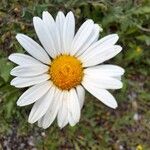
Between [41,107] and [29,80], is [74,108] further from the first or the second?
[29,80]

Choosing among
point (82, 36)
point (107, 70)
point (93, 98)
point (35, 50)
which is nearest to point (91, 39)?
point (82, 36)

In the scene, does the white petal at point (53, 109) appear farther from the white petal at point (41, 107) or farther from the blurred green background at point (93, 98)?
the blurred green background at point (93, 98)

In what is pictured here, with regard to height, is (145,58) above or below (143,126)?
above

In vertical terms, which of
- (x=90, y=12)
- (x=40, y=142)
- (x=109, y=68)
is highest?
(x=109, y=68)

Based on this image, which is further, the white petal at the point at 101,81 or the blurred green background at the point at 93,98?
the blurred green background at the point at 93,98

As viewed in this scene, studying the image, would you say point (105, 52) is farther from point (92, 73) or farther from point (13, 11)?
point (13, 11)

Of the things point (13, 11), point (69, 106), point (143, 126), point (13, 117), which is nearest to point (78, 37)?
point (69, 106)

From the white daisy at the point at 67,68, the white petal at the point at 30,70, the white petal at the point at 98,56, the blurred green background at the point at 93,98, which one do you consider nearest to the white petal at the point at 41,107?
the white daisy at the point at 67,68
